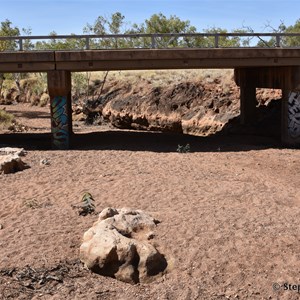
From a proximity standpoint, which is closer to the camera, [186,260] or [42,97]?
[186,260]

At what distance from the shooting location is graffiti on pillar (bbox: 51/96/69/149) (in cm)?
1978

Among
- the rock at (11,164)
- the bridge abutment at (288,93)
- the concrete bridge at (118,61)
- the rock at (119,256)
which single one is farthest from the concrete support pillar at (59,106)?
the rock at (119,256)

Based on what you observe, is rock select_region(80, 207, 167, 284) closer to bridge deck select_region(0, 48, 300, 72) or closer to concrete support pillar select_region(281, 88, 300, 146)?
bridge deck select_region(0, 48, 300, 72)

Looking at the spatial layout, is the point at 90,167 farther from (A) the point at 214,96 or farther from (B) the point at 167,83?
(B) the point at 167,83

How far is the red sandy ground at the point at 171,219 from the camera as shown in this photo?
755 cm

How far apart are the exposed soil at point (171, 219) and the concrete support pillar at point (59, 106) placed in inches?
39.9

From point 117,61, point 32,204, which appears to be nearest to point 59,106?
point 117,61

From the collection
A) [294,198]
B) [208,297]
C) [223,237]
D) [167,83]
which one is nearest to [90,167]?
[294,198]

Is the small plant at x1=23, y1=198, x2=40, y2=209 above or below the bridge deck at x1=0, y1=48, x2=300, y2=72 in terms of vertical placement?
below

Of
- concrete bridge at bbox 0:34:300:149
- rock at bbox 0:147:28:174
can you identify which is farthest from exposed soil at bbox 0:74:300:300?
concrete bridge at bbox 0:34:300:149

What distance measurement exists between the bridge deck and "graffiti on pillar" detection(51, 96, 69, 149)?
1.37 meters

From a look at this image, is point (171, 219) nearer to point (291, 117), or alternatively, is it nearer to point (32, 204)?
point (32, 204)

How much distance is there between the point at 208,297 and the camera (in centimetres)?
734

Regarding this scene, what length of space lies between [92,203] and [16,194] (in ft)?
8.09
